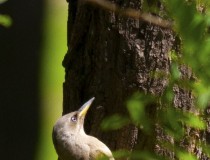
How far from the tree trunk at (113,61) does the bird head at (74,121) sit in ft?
0.24

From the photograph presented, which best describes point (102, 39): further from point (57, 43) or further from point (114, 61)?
point (57, 43)

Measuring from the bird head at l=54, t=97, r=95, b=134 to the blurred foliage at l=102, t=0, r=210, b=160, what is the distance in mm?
1899

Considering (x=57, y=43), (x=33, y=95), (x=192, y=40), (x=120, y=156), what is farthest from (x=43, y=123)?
(x=192, y=40)

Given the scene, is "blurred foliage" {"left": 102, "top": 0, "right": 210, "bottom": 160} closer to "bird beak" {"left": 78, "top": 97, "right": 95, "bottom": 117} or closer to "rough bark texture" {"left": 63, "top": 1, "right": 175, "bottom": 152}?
"rough bark texture" {"left": 63, "top": 1, "right": 175, "bottom": 152}

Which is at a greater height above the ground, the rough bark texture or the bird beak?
the rough bark texture

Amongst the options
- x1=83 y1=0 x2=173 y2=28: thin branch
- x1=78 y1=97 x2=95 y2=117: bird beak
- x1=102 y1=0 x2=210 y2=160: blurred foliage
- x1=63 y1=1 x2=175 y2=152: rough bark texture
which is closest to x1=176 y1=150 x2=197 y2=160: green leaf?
x1=102 y1=0 x2=210 y2=160: blurred foliage

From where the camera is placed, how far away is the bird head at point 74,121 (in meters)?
5.38

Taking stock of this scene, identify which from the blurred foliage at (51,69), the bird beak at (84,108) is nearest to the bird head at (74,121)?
the bird beak at (84,108)

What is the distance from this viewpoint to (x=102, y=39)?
525 centimetres

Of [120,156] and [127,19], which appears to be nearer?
[120,156]

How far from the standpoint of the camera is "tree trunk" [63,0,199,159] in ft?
16.6

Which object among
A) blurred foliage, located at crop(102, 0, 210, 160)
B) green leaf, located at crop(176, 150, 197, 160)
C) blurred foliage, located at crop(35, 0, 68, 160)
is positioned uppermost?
blurred foliage, located at crop(102, 0, 210, 160)

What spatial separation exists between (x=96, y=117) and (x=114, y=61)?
0.45m

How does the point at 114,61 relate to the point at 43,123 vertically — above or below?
above
